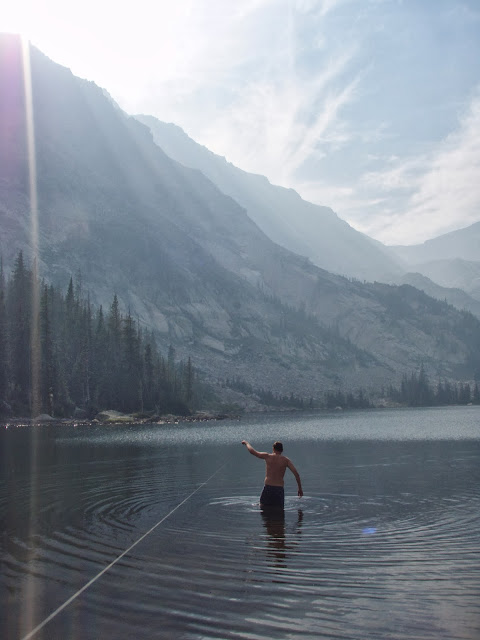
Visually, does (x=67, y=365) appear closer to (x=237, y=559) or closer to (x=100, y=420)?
(x=100, y=420)

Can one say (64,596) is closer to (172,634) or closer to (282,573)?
(172,634)

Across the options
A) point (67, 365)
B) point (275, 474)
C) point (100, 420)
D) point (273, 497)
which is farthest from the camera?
point (67, 365)

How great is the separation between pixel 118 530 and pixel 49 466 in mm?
27750

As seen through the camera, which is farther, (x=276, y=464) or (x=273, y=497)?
(x=273, y=497)

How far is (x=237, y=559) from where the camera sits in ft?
56.7

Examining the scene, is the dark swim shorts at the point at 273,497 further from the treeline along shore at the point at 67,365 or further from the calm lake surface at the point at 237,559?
the treeline along shore at the point at 67,365

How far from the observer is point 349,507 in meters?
27.3

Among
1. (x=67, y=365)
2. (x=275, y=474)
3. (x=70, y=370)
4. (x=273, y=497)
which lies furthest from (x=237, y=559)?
(x=67, y=365)

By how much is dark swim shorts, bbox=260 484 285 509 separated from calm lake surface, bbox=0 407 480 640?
0.63 meters

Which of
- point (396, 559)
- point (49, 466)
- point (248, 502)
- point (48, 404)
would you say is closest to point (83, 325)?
point (48, 404)

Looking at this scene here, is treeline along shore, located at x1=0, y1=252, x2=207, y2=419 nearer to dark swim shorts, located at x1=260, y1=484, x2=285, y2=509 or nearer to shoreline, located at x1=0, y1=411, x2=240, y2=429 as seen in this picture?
shoreline, located at x1=0, y1=411, x2=240, y2=429

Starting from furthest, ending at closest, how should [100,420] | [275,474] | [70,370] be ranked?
[70,370], [100,420], [275,474]

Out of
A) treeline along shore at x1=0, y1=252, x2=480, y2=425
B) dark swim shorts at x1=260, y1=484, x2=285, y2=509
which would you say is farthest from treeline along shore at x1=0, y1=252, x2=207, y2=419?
dark swim shorts at x1=260, y1=484, x2=285, y2=509

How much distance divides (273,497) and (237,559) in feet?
26.3
